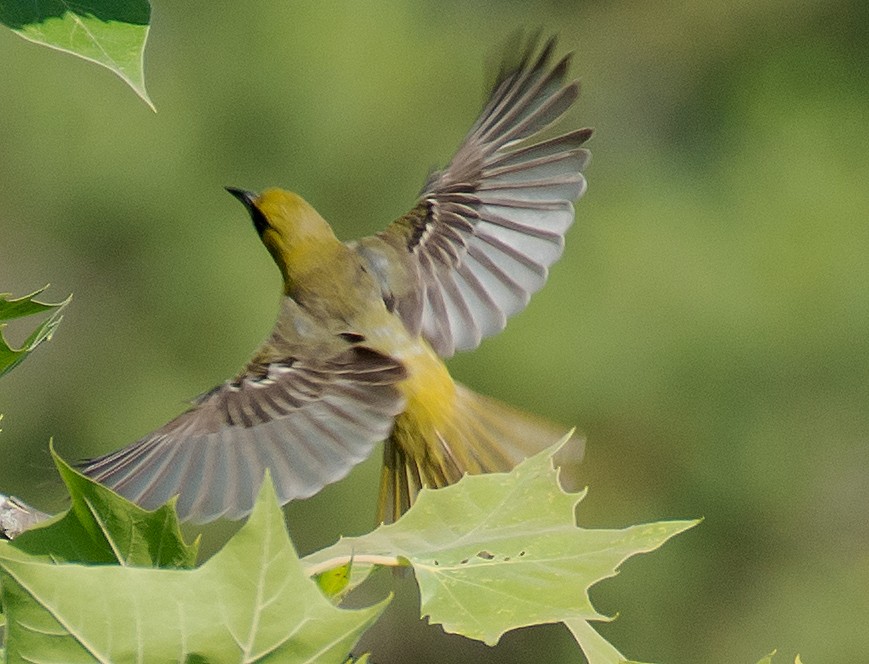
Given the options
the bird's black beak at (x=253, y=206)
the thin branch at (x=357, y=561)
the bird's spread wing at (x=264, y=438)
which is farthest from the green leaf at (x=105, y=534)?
the bird's black beak at (x=253, y=206)

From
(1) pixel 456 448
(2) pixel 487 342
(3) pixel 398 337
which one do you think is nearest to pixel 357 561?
(1) pixel 456 448

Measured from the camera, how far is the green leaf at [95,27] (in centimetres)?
90

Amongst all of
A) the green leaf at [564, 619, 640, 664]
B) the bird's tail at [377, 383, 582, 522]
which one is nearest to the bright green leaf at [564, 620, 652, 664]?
the green leaf at [564, 619, 640, 664]

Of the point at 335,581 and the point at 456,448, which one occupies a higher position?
the point at 335,581

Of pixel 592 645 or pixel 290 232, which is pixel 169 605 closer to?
pixel 592 645

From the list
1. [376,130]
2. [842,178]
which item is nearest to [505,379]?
[376,130]

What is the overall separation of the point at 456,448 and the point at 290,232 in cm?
56

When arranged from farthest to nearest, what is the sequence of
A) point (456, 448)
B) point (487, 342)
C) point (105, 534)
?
point (487, 342), point (456, 448), point (105, 534)

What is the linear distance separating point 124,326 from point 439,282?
405cm

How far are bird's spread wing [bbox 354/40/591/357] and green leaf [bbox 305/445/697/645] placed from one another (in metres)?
1.32

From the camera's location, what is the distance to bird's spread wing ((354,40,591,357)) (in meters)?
2.34

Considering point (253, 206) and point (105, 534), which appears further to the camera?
point (253, 206)

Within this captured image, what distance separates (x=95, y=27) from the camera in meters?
0.93

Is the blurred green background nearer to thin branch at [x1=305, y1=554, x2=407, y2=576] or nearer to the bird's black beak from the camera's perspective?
the bird's black beak
